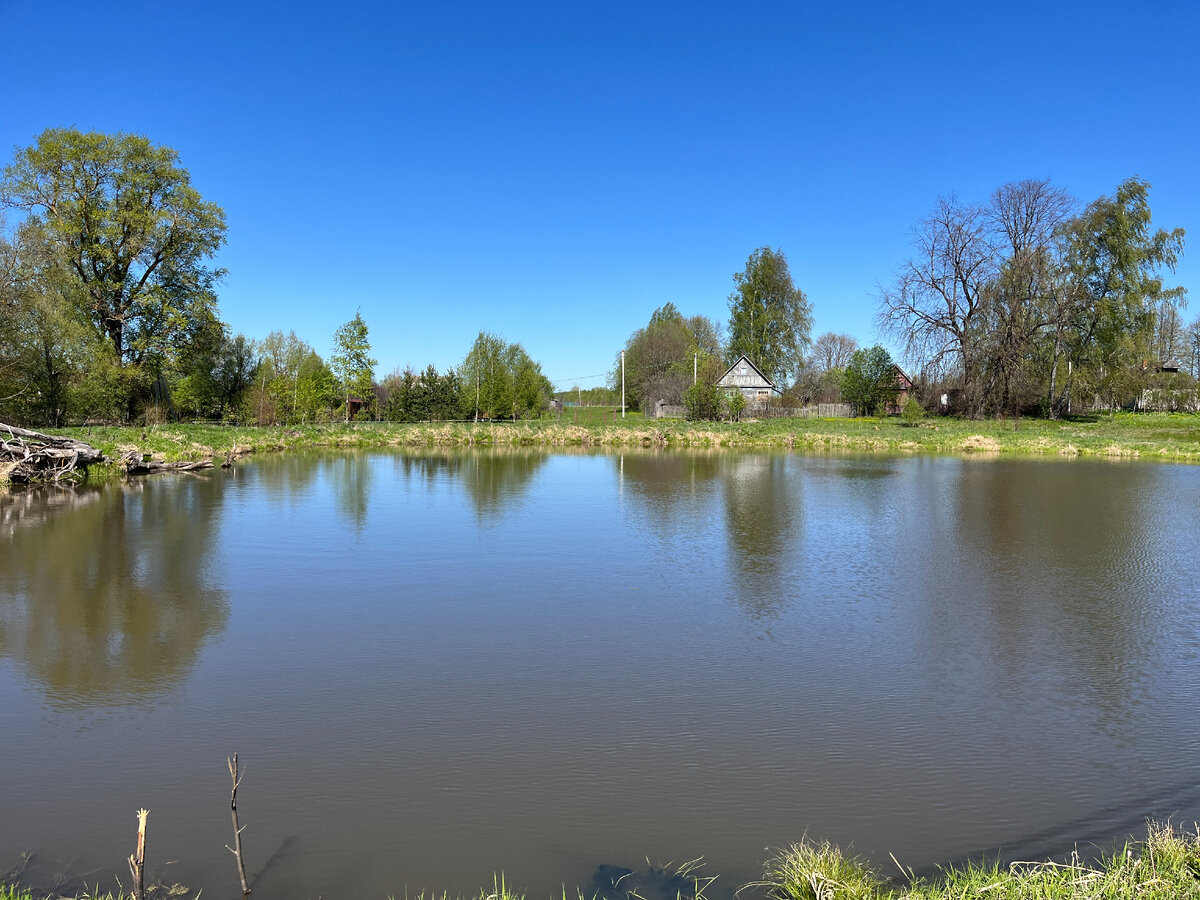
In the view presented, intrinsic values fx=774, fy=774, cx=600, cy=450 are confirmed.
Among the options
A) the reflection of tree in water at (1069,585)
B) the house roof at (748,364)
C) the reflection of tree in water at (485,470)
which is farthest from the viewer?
the house roof at (748,364)

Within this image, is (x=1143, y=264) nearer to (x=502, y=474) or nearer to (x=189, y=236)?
(x=502, y=474)

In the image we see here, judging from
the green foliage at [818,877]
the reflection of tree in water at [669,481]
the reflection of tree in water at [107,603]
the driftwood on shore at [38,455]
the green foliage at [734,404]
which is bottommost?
the green foliage at [818,877]

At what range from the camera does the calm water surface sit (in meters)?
4.00

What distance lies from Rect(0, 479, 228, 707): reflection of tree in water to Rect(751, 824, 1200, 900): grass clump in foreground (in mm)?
4765

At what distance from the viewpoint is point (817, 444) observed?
118ft

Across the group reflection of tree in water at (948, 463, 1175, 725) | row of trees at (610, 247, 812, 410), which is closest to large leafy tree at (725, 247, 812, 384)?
row of trees at (610, 247, 812, 410)

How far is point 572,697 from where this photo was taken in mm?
5766

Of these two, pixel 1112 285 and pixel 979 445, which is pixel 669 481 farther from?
pixel 1112 285

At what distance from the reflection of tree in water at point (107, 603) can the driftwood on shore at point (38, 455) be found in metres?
5.21

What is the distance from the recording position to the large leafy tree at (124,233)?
2942cm

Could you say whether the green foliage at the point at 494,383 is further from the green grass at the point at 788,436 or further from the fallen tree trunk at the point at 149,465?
the fallen tree trunk at the point at 149,465

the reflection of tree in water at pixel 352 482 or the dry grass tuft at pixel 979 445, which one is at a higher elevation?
the dry grass tuft at pixel 979 445

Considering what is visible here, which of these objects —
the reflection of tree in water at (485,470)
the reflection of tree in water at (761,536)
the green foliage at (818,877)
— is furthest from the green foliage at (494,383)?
the green foliage at (818,877)

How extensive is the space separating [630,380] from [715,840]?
228 feet
